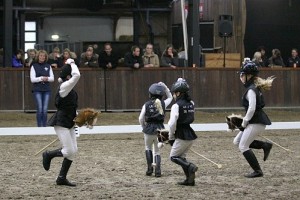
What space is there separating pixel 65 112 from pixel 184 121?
171 cm

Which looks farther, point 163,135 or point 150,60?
point 150,60

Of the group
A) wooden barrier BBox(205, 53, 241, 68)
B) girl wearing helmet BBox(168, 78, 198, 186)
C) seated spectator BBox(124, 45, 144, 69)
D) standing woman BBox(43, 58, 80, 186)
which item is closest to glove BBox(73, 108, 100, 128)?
standing woman BBox(43, 58, 80, 186)

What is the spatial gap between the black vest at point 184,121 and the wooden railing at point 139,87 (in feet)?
41.7

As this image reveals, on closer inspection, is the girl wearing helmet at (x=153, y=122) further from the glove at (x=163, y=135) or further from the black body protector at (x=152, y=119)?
the glove at (x=163, y=135)

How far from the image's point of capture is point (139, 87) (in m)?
23.8

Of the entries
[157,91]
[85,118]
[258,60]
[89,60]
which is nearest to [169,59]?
[89,60]

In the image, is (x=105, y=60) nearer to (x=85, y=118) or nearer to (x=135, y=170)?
(x=135, y=170)

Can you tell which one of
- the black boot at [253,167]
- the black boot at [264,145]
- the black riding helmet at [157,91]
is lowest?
the black boot at [253,167]

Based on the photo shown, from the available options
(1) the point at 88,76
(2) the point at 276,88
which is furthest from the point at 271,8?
(1) the point at 88,76

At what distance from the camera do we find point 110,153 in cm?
1464

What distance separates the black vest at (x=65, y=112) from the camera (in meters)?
10.7

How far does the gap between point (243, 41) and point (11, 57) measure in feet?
33.1

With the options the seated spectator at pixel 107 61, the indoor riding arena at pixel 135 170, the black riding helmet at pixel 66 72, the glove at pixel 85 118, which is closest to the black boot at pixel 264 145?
the indoor riding arena at pixel 135 170

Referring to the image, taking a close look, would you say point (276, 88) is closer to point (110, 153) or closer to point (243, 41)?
point (243, 41)
